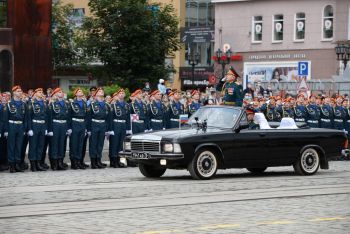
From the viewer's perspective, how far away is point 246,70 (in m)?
73.3

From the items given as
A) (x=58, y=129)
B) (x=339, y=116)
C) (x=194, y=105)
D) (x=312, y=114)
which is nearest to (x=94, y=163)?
(x=58, y=129)

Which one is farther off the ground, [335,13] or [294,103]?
[335,13]

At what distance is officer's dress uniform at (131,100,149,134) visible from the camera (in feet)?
89.8

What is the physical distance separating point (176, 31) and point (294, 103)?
18612 millimetres

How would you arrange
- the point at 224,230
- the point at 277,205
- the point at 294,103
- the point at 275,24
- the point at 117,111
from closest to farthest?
the point at 224,230
the point at 277,205
the point at 117,111
the point at 294,103
the point at 275,24

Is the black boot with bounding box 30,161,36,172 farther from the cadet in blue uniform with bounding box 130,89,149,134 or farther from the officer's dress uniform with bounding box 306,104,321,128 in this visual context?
the officer's dress uniform with bounding box 306,104,321,128

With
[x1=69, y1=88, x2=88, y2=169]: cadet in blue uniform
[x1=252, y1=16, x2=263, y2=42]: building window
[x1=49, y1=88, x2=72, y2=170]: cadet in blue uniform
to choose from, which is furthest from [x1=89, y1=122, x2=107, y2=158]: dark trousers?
[x1=252, y1=16, x2=263, y2=42]: building window

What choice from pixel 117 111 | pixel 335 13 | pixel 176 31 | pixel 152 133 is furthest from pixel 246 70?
pixel 152 133

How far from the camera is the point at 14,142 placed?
80.6ft

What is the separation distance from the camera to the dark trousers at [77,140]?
25.9m

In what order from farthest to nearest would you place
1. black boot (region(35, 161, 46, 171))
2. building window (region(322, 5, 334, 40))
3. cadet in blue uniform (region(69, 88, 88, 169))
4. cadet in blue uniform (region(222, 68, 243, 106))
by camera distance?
building window (region(322, 5, 334, 40)) → cadet in blue uniform (region(222, 68, 243, 106)) → cadet in blue uniform (region(69, 88, 88, 169)) → black boot (region(35, 161, 46, 171))

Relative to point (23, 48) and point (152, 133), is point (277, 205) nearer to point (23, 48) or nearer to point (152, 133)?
point (152, 133)

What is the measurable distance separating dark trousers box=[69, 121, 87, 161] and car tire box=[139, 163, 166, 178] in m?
3.97

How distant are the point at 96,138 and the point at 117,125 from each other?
736 mm
